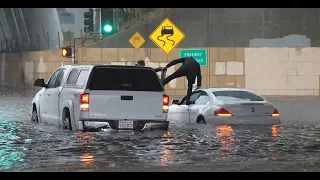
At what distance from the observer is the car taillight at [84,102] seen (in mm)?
16359

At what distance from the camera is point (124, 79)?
16953 mm

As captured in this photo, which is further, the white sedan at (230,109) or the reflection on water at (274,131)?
the white sedan at (230,109)

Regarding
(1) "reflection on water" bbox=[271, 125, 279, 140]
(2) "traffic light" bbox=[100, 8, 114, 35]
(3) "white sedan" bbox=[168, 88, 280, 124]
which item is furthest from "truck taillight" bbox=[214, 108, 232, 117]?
(2) "traffic light" bbox=[100, 8, 114, 35]

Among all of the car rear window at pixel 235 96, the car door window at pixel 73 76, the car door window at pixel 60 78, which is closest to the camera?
the car door window at pixel 73 76

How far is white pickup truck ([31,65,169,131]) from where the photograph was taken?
16.5m

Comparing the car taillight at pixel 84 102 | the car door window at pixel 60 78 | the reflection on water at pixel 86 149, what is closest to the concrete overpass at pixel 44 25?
the car door window at pixel 60 78

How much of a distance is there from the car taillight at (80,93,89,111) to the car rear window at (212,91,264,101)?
14.4 feet

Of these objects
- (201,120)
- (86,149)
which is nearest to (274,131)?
(201,120)

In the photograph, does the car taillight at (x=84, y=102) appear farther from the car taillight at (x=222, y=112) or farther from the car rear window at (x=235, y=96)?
the car rear window at (x=235, y=96)

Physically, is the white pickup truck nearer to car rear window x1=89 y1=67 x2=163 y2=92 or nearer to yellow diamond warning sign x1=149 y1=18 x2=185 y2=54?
car rear window x1=89 y1=67 x2=163 y2=92

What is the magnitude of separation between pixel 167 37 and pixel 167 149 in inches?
629

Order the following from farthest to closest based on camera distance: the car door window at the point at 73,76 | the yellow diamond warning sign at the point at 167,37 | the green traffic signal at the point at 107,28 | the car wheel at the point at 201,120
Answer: the green traffic signal at the point at 107,28, the yellow diamond warning sign at the point at 167,37, the car wheel at the point at 201,120, the car door window at the point at 73,76

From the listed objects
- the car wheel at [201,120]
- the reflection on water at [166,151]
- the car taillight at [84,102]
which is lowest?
the reflection on water at [166,151]

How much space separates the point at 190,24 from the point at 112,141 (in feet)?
75.4
